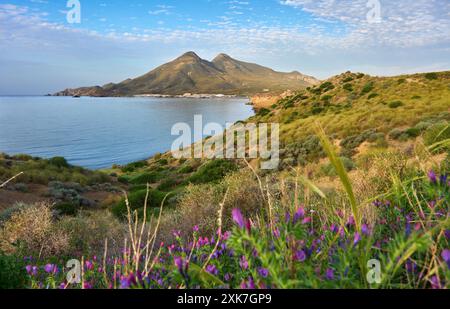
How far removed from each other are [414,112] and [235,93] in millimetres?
176470

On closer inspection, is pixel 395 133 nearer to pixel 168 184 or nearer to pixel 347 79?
pixel 168 184

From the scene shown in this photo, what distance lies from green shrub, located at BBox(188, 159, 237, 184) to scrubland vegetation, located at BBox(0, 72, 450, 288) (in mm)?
100

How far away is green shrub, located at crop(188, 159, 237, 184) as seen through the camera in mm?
19922

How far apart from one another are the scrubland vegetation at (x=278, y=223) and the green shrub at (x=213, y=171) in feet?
0.33

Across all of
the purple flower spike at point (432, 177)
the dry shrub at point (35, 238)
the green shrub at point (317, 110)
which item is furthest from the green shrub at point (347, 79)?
the purple flower spike at point (432, 177)

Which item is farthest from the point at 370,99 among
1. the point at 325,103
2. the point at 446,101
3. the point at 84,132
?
the point at 84,132

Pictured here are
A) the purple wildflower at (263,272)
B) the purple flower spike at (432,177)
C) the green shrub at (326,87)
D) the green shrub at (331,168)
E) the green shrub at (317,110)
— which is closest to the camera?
the purple wildflower at (263,272)

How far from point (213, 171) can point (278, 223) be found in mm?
18309

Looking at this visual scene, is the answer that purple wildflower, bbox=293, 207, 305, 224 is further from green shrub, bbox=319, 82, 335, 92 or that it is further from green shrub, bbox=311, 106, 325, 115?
green shrub, bbox=319, 82, 335, 92

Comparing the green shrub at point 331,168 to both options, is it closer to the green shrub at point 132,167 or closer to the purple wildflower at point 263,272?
the purple wildflower at point 263,272

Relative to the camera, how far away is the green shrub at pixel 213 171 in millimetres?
19922

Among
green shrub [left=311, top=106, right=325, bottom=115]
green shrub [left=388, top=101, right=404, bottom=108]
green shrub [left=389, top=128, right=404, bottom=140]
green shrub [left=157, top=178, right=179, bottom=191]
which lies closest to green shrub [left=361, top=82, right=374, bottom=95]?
green shrub [left=311, top=106, right=325, bottom=115]
